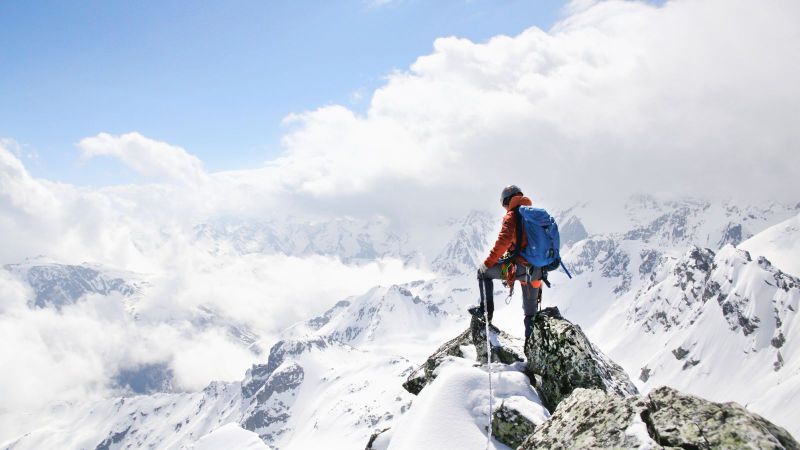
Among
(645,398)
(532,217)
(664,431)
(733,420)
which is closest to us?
(733,420)

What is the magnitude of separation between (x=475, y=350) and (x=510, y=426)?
5.49m

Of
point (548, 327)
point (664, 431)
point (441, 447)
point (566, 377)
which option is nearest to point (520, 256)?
point (548, 327)

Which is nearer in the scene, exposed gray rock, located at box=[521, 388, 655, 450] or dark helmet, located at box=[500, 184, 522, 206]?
exposed gray rock, located at box=[521, 388, 655, 450]

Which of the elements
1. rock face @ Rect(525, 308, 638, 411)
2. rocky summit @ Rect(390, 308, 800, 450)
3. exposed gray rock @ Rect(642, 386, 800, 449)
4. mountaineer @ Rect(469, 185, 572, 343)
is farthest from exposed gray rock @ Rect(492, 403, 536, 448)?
exposed gray rock @ Rect(642, 386, 800, 449)

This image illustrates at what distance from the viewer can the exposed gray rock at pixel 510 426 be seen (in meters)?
10.2

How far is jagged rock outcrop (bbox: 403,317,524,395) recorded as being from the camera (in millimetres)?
14117

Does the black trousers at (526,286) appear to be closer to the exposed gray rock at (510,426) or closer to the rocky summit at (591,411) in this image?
the rocky summit at (591,411)

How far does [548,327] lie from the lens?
12.5 m

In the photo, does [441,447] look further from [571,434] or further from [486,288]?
[486,288]

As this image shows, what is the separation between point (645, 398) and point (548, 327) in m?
5.39

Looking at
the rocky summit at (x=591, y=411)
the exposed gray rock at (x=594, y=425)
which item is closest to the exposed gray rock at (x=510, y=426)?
the rocky summit at (x=591, y=411)

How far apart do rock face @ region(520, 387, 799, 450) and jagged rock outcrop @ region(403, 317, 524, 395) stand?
5587 mm

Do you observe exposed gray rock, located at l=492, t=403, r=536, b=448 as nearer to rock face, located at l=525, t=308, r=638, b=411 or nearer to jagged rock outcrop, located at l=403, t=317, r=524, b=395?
rock face, located at l=525, t=308, r=638, b=411

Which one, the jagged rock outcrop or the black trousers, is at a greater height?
the black trousers
